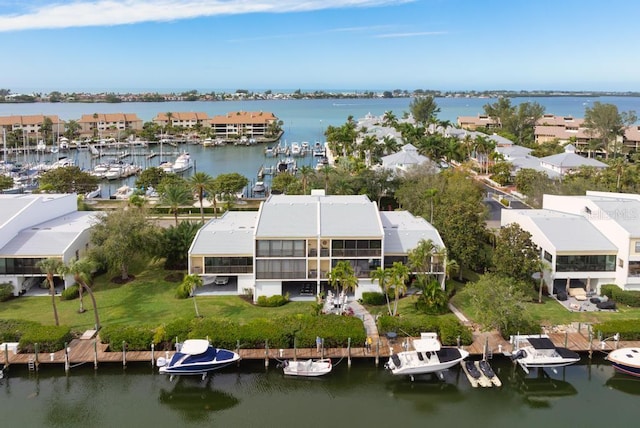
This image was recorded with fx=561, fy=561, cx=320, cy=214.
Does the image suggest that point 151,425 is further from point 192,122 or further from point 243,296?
point 192,122

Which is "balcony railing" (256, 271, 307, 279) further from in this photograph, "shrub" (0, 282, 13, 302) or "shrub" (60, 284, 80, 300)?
"shrub" (0, 282, 13, 302)

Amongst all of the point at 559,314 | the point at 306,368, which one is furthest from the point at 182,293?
the point at 559,314

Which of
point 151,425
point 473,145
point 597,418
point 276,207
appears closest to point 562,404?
point 597,418

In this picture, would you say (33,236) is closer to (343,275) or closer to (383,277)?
(343,275)

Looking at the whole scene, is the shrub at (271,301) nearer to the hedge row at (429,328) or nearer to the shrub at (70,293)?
the hedge row at (429,328)

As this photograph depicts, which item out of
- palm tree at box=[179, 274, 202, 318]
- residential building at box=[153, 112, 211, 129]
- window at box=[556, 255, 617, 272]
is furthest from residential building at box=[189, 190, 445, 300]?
residential building at box=[153, 112, 211, 129]

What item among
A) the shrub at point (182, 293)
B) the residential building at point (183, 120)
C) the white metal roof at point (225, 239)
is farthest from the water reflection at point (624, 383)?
the residential building at point (183, 120)
